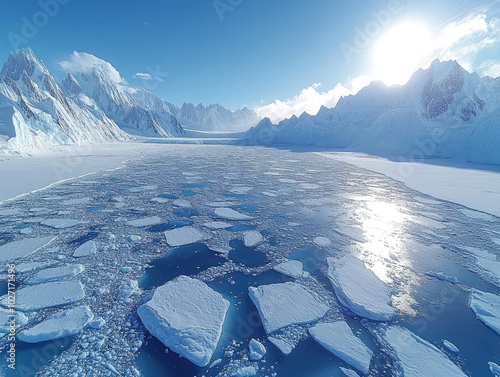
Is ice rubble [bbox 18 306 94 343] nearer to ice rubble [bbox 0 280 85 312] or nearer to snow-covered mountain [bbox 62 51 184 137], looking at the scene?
ice rubble [bbox 0 280 85 312]

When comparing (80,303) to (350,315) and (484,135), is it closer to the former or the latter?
(350,315)

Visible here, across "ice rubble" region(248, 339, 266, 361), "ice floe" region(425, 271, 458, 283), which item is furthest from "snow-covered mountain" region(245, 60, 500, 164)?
"ice rubble" region(248, 339, 266, 361)

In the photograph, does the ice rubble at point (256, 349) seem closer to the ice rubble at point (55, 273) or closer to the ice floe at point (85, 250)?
the ice rubble at point (55, 273)

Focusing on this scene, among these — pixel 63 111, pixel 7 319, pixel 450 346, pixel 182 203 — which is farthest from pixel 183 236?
pixel 63 111

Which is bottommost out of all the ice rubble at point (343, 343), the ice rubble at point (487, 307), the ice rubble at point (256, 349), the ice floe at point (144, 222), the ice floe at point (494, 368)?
the ice rubble at point (487, 307)

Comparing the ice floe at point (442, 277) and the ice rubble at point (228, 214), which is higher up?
the ice rubble at point (228, 214)

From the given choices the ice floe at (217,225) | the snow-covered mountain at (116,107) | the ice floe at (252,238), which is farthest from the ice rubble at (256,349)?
the snow-covered mountain at (116,107)
